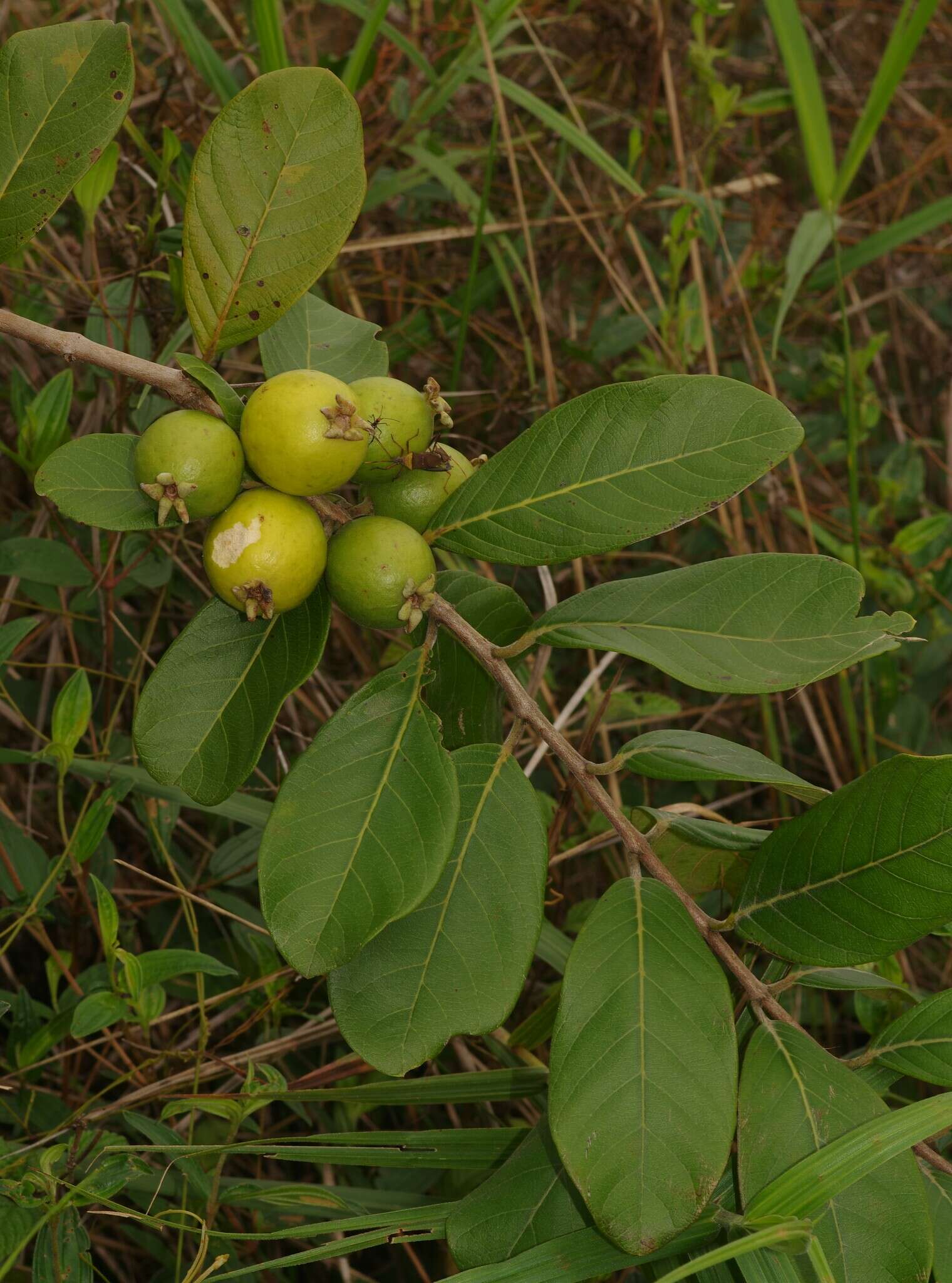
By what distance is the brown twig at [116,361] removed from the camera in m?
1.28

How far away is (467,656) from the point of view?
5.10 ft

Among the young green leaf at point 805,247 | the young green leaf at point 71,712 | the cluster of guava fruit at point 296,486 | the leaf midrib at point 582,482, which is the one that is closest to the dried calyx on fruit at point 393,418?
the cluster of guava fruit at point 296,486

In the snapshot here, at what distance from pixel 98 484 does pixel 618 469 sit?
1.98 feet

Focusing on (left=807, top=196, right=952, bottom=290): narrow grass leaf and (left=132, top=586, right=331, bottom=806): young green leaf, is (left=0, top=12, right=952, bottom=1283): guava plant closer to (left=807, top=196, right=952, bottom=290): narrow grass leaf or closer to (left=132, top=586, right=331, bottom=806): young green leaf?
(left=132, top=586, right=331, bottom=806): young green leaf

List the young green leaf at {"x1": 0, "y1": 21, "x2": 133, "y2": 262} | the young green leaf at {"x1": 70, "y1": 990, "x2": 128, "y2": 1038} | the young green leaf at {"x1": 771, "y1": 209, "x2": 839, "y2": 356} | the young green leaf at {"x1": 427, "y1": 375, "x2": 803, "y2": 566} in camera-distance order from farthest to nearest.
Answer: the young green leaf at {"x1": 771, "y1": 209, "x2": 839, "y2": 356}, the young green leaf at {"x1": 70, "y1": 990, "x2": 128, "y2": 1038}, the young green leaf at {"x1": 0, "y1": 21, "x2": 133, "y2": 262}, the young green leaf at {"x1": 427, "y1": 375, "x2": 803, "y2": 566}

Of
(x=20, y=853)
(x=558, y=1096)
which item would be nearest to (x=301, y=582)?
(x=558, y=1096)

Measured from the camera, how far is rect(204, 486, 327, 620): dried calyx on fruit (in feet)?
3.91

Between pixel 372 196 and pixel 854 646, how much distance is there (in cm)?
198

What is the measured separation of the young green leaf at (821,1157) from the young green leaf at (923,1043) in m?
0.14

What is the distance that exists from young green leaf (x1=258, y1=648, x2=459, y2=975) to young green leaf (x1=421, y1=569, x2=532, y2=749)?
207 millimetres

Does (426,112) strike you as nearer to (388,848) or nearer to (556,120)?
(556,120)

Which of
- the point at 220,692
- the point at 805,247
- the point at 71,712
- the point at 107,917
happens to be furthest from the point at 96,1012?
the point at 805,247

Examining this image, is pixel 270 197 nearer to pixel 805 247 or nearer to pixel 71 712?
pixel 71 712

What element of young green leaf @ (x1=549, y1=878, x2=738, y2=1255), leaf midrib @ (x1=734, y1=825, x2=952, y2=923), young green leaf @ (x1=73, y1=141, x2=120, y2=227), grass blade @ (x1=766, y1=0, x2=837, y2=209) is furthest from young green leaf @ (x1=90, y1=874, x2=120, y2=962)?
grass blade @ (x1=766, y1=0, x2=837, y2=209)
